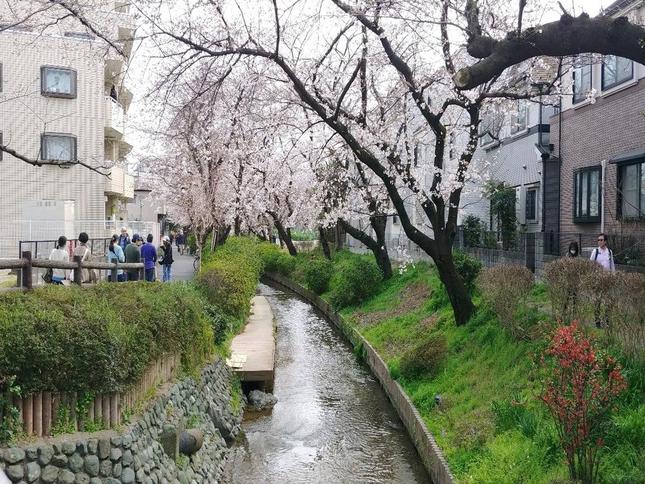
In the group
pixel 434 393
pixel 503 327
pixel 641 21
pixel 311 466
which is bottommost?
pixel 311 466

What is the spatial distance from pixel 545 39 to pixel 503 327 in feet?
23.2

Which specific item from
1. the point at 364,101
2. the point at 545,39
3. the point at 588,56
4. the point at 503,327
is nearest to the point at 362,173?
the point at 364,101

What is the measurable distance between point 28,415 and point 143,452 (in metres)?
1.43

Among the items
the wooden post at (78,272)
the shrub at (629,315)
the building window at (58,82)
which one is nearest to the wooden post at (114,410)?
the wooden post at (78,272)

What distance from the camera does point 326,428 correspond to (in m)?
12.2

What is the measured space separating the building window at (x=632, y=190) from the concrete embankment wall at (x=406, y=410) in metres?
7.04

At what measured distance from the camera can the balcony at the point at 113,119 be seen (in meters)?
28.0

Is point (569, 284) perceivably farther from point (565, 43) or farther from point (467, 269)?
point (467, 269)

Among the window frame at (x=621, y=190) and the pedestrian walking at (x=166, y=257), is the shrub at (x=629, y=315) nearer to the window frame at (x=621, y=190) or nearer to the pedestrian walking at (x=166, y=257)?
the window frame at (x=621, y=190)

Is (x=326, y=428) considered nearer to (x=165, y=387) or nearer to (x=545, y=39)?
(x=165, y=387)

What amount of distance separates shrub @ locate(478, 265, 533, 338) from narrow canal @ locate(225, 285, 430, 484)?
275cm

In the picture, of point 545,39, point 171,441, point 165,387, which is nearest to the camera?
point 545,39

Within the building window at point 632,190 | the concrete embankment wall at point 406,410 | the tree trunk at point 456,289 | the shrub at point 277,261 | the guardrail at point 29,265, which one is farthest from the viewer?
the shrub at point 277,261

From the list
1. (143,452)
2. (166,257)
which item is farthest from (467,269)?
(166,257)
